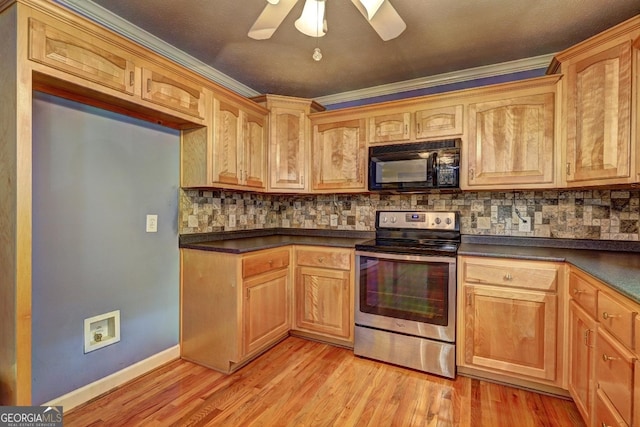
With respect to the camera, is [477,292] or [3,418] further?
[477,292]

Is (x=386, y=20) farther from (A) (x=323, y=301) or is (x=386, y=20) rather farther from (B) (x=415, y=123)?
(A) (x=323, y=301)

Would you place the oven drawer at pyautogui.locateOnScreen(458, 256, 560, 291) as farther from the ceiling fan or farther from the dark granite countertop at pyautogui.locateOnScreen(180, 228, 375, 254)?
the ceiling fan

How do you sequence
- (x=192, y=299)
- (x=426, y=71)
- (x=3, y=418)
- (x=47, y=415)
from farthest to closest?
(x=426, y=71)
(x=192, y=299)
(x=47, y=415)
(x=3, y=418)

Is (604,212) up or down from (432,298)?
up

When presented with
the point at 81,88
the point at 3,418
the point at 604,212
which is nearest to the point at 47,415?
the point at 3,418

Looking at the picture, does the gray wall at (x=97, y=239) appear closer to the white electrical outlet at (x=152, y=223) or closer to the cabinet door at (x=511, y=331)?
the white electrical outlet at (x=152, y=223)

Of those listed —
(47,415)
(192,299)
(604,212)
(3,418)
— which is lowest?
(47,415)

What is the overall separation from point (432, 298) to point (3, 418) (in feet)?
7.63

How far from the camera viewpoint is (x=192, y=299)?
2363 mm

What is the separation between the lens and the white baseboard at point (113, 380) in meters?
1.75

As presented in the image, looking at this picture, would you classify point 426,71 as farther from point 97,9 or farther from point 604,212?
point 97,9

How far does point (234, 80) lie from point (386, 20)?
6.08 feet

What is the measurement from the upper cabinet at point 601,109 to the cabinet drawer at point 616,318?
2.63ft

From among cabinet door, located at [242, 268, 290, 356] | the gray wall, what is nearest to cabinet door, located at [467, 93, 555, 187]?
cabinet door, located at [242, 268, 290, 356]
